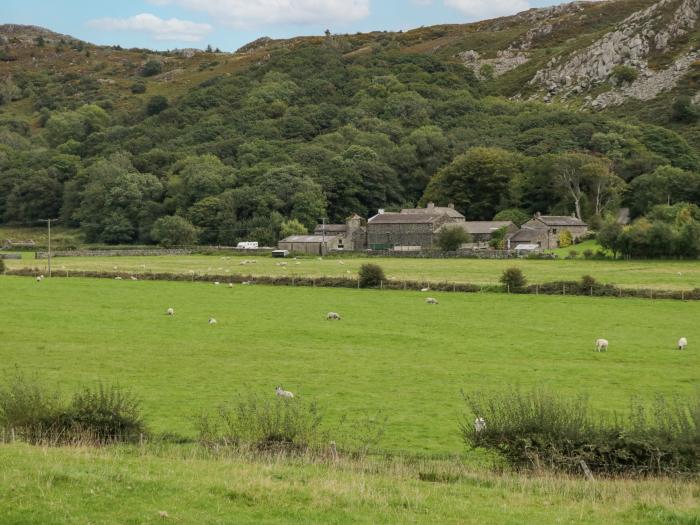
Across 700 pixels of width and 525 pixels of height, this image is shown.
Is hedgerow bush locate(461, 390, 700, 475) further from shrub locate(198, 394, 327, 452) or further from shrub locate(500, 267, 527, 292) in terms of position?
shrub locate(500, 267, 527, 292)

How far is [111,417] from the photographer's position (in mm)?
17812

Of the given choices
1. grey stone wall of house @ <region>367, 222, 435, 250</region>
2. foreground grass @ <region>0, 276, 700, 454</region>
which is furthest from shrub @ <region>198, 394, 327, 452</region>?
grey stone wall of house @ <region>367, 222, 435, 250</region>

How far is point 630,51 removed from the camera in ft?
623

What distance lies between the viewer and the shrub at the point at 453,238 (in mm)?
96250

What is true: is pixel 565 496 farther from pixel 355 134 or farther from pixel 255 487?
pixel 355 134

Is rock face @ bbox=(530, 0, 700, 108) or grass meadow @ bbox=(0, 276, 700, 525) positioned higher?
rock face @ bbox=(530, 0, 700, 108)

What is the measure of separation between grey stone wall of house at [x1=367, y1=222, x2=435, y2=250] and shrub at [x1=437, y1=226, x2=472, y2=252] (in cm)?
822

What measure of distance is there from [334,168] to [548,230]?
150ft

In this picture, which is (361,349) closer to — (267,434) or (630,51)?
(267,434)

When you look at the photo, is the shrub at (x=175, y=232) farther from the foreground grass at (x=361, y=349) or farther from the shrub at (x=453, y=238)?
the foreground grass at (x=361, y=349)

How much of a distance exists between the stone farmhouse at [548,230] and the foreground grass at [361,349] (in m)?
46.9

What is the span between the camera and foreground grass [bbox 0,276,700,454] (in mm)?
23734

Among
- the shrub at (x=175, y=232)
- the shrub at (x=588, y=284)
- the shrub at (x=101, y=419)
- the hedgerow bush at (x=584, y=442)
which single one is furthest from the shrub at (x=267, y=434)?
the shrub at (x=175, y=232)

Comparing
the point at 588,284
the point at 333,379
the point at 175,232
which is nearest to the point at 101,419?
the point at 333,379
